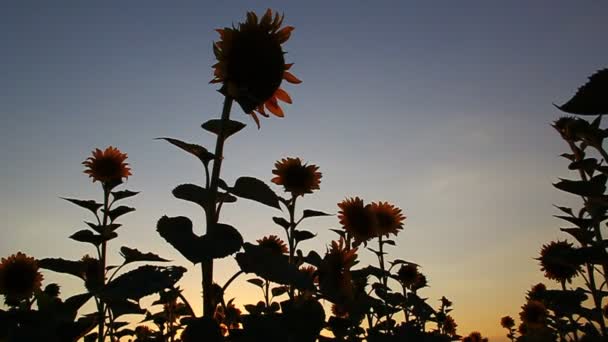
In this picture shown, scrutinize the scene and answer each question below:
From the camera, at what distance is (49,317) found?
1729 mm

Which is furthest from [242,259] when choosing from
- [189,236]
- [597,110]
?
[597,110]

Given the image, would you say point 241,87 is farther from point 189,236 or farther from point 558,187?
point 558,187

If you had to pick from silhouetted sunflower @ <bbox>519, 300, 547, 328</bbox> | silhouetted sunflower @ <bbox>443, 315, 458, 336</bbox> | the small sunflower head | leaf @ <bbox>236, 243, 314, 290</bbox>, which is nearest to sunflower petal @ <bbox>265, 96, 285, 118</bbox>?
leaf @ <bbox>236, 243, 314, 290</bbox>

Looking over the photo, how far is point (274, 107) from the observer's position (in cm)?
231

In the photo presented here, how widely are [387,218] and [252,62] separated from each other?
4.72 meters

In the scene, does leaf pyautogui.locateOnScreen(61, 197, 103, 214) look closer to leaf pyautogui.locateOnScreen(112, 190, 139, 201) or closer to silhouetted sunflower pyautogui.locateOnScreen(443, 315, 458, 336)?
leaf pyautogui.locateOnScreen(112, 190, 139, 201)

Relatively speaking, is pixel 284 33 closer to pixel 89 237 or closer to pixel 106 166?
pixel 89 237

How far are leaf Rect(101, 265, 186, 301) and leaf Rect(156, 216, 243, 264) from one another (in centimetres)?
15

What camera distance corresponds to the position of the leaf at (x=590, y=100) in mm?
784

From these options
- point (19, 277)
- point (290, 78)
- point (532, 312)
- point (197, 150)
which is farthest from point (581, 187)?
point (532, 312)

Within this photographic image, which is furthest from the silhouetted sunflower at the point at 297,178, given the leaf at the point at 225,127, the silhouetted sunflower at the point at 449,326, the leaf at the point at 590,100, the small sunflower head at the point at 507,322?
the small sunflower head at the point at 507,322

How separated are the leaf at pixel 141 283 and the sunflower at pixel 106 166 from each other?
4.05 meters

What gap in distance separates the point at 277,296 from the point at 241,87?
412 cm

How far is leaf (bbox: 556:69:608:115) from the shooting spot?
2.57ft
